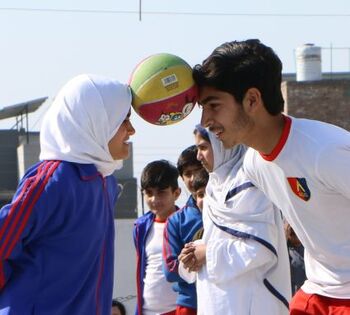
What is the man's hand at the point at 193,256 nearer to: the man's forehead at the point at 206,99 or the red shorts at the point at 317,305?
the red shorts at the point at 317,305

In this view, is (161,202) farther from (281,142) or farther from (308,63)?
(308,63)

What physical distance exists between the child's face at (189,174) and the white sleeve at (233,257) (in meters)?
1.15

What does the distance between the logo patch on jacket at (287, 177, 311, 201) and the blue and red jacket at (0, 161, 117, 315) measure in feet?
2.82

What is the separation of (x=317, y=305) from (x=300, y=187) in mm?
608

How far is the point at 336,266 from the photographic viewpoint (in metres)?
4.93

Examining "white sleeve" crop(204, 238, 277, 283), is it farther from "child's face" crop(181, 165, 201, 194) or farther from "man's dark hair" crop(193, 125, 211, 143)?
"child's face" crop(181, 165, 201, 194)

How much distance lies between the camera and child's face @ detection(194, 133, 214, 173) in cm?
639

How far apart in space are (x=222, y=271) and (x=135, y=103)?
138 centimetres

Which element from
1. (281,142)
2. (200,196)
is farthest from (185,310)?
(281,142)

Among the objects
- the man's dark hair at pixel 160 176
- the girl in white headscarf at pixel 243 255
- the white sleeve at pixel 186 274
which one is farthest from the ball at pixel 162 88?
the man's dark hair at pixel 160 176

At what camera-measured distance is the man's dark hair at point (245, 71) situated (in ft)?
16.5

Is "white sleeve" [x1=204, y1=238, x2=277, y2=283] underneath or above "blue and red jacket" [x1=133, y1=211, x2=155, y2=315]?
above

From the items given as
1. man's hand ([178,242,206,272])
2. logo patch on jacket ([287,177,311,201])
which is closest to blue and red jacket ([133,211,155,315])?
man's hand ([178,242,206,272])

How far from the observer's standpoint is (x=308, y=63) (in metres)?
26.0
